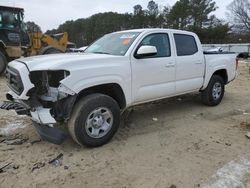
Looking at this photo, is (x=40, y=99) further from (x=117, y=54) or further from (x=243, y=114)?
(x=243, y=114)

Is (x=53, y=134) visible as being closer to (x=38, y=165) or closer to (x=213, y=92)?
(x=38, y=165)

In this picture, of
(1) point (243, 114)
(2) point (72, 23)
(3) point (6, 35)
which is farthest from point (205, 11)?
(1) point (243, 114)

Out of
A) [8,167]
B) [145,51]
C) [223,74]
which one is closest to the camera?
[8,167]

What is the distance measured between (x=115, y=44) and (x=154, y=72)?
92 cm

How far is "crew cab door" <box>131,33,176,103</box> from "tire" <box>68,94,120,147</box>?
0.64 meters

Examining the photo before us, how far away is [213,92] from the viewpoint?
7430mm

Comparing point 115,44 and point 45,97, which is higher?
point 115,44

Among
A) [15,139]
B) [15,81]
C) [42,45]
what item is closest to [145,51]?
[15,81]

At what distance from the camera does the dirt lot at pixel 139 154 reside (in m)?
3.77

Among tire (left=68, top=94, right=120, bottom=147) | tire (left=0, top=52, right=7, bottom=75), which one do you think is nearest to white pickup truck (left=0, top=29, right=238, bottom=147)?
tire (left=68, top=94, right=120, bottom=147)

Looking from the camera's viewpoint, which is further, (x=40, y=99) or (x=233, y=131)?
(x=233, y=131)

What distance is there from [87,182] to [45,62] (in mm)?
1846

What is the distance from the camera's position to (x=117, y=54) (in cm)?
522

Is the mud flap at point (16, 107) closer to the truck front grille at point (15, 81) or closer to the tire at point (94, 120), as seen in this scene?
the truck front grille at point (15, 81)
